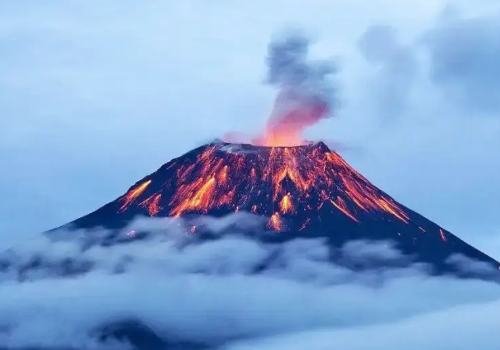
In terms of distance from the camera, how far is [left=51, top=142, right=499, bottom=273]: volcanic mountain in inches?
3957

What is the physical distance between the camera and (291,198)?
101688 millimetres

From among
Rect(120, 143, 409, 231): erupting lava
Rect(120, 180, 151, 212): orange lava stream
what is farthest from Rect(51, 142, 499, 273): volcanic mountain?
Rect(120, 180, 151, 212): orange lava stream

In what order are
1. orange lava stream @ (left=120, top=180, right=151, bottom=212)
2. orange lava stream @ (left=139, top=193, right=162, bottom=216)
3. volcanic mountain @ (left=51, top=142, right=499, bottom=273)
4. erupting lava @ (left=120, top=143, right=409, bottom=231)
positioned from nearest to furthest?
1. erupting lava @ (left=120, top=143, right=409, bottom=231)
2. volcanic mountain @ (left=51, top=142, right=499, bottom=273)
3. orange lava stream @ (left=139, top=193, right=162, bottom=216)
4. orange lava stream @ (left=120, top=180, right=151, bottom=212)

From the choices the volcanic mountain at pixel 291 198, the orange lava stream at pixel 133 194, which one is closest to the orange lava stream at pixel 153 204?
the volcanic mountain at pixel 291 198

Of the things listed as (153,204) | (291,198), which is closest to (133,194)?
(153,204)

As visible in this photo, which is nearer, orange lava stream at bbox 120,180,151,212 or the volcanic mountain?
the volcanic mountain

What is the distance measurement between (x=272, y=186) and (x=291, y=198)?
1.28 m

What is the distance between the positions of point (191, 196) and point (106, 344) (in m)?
9.98

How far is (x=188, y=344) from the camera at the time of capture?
107m

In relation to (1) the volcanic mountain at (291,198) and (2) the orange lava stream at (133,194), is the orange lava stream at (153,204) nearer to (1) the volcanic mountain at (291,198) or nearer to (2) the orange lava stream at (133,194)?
(1) the volcanic mountain at (291,198)

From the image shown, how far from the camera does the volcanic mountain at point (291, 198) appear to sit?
100500mm

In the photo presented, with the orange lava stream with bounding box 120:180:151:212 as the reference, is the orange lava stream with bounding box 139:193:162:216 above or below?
below

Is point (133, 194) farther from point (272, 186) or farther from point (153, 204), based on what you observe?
point (272, 186)

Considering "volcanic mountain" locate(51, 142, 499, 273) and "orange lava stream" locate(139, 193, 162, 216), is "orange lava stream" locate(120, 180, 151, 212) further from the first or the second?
"orange lava stream" locate(139, 193, 162, 216)
